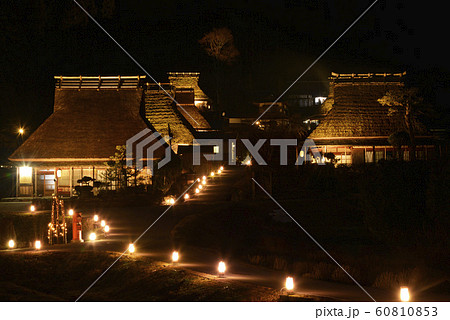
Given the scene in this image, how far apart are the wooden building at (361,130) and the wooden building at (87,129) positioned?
9.00 meters

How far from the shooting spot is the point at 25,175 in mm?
26359

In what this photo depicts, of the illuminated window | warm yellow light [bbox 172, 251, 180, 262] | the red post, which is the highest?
the illuminated window

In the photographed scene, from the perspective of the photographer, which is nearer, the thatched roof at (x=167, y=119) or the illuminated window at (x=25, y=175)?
the illuminated window at (x=25, y=175)

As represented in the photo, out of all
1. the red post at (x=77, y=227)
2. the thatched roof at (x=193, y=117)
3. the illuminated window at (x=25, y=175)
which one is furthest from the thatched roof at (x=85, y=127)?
the red post at (x=77, y=227)

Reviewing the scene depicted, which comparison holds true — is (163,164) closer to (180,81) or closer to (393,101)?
(393,101)

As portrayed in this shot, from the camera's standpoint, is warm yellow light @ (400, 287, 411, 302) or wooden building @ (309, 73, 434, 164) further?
wooden building @ (309, 73, 434, 164)

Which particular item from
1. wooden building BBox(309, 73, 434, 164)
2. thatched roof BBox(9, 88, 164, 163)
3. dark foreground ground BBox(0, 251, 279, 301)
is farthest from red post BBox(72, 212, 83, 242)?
wooden building BBox(309, 73, 434, 164)

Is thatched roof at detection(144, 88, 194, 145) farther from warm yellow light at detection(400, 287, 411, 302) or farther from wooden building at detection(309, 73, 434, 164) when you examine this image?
warm yellow light at detection(400, 287, 411, 302)

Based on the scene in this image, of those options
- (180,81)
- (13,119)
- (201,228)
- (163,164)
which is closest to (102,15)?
(201,228)

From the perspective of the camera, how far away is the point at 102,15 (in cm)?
1284

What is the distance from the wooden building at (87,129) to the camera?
25781 millimetres

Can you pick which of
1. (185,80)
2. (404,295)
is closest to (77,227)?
(404,295)

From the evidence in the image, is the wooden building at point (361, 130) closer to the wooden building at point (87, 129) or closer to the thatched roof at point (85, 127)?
the wooden building at point (87, 129)

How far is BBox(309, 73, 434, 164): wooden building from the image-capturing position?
103ft
